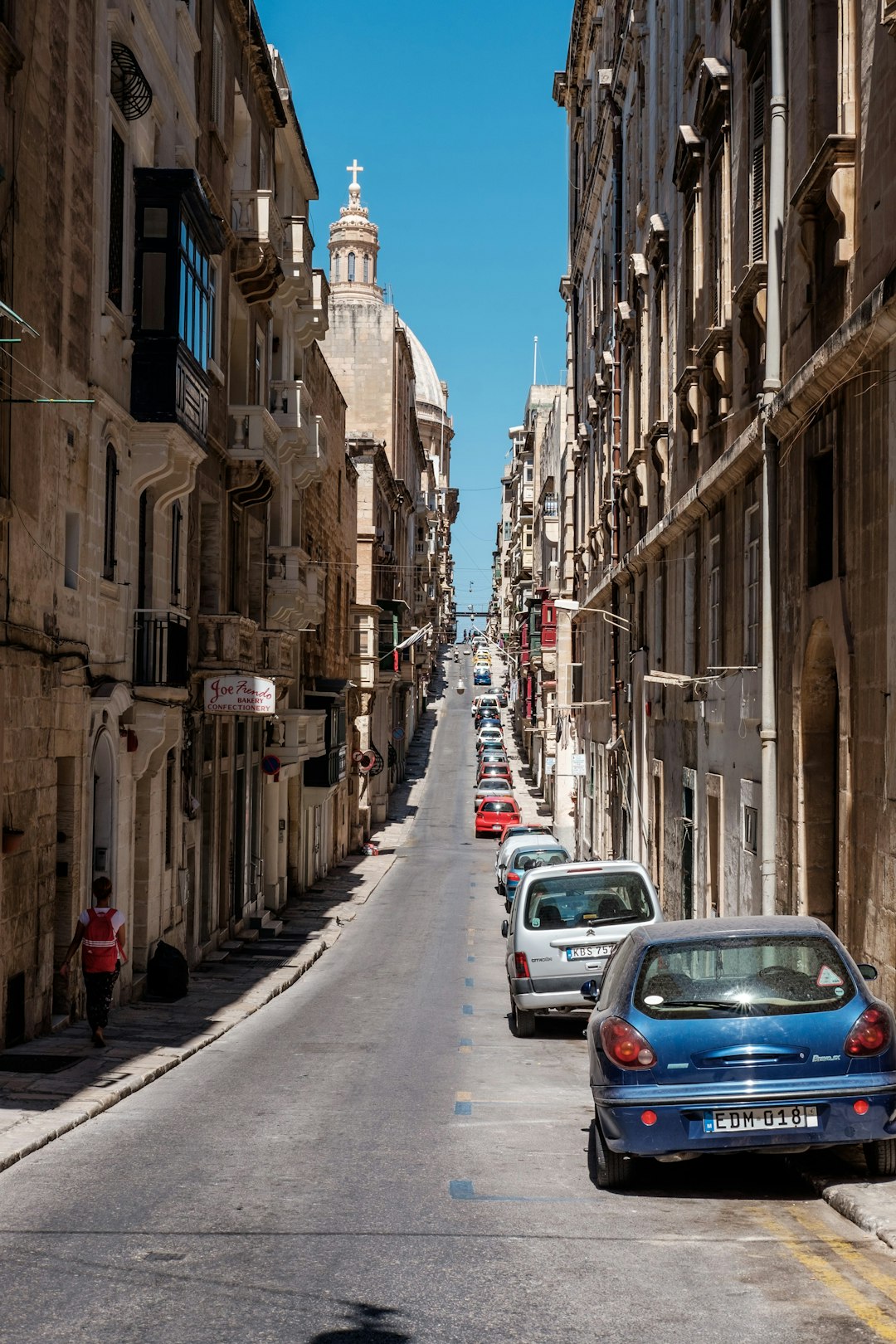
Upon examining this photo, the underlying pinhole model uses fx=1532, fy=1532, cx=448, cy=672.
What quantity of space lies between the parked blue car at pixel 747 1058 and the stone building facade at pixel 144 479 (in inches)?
292

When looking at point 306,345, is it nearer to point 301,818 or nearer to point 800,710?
point 301,818

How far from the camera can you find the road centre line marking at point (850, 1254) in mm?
6555

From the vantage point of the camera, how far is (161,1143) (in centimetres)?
1038

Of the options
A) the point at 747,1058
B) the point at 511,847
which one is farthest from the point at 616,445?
the point at 747,1058

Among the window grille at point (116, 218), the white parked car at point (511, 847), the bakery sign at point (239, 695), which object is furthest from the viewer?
the white parked car at point (511, 847)

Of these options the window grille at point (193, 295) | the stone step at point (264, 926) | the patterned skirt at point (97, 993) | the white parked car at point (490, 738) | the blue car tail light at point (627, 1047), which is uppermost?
the window grille at point (193, 295)

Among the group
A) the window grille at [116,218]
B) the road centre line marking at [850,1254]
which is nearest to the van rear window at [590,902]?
the road centre line marking at [850,1254]

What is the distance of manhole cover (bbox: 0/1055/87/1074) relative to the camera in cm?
1373

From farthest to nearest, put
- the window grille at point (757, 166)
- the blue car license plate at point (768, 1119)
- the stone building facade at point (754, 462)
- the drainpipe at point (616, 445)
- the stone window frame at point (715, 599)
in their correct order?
1. the drainpipe at point (616, 445)
2. the stone window frame at point (715, 599)
3. the window grille at point (757, 166)
4. the stone building facade at point (754, 462)
5. the blue car license plate at point (768, 1119)

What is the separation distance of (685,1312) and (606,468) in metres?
32.6

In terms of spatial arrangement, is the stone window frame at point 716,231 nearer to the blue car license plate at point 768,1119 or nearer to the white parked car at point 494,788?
the blue car license plate at point 768,1119

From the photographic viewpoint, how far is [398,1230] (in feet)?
24.7

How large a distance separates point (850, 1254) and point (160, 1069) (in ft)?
28.5

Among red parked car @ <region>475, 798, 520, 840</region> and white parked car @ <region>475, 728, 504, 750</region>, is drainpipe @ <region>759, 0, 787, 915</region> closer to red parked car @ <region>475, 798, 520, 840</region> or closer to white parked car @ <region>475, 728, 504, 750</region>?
red parked car @ <region>475, 798, 520, 840</region>
